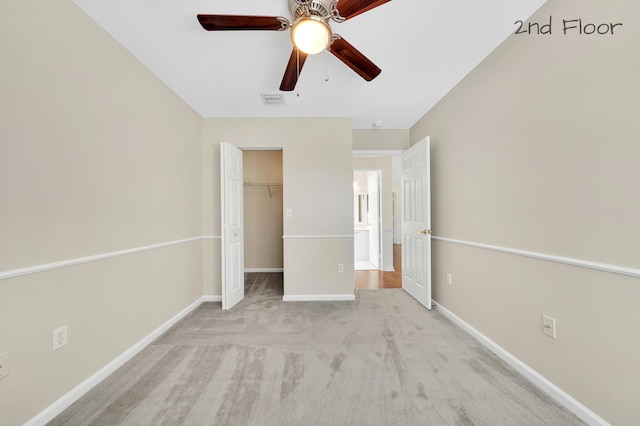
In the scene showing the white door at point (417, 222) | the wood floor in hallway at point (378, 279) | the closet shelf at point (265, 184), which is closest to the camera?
the white door at point (417, 222)

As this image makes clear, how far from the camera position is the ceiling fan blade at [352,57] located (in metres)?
1.49

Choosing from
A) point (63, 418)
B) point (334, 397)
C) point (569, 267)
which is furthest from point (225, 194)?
point (569, 267)

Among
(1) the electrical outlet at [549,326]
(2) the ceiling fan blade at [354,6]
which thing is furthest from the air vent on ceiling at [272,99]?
(1) the electrical outlet at [549,326]

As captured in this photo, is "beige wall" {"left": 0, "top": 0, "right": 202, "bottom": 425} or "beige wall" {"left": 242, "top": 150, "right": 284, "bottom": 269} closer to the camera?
"beige wall" {"left": 0, "top": 0, "right": 202, "bottom": 425}

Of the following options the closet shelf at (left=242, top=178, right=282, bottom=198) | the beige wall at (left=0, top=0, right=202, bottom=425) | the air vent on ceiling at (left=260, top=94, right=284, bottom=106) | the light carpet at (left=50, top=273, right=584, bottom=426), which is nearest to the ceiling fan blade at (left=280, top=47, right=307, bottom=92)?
the air vent on ceiling at (left=260, top=94, right=284, bottom=106)

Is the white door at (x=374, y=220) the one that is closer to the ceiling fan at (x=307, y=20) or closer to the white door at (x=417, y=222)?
the white door at (x=417, y=222)

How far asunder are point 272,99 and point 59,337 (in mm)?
2580

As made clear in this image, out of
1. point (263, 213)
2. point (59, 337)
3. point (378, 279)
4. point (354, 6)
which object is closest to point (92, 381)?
point (59, 337)

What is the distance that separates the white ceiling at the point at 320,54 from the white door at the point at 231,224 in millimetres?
650

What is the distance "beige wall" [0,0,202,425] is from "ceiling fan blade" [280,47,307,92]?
128cm

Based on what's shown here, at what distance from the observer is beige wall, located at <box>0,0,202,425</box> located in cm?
121

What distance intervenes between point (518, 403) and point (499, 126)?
189 centimetres

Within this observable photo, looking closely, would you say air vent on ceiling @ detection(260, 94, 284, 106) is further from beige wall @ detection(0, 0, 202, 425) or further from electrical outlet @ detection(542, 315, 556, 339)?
electrical outlet @ detection(542, 315, 556, 339)

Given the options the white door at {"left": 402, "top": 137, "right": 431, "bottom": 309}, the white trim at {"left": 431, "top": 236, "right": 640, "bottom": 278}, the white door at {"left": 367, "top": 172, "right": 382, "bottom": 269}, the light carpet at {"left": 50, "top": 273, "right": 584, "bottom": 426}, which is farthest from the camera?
the white door at {"left": 367, "top": 172, "right": 382, "bottom": 269}
